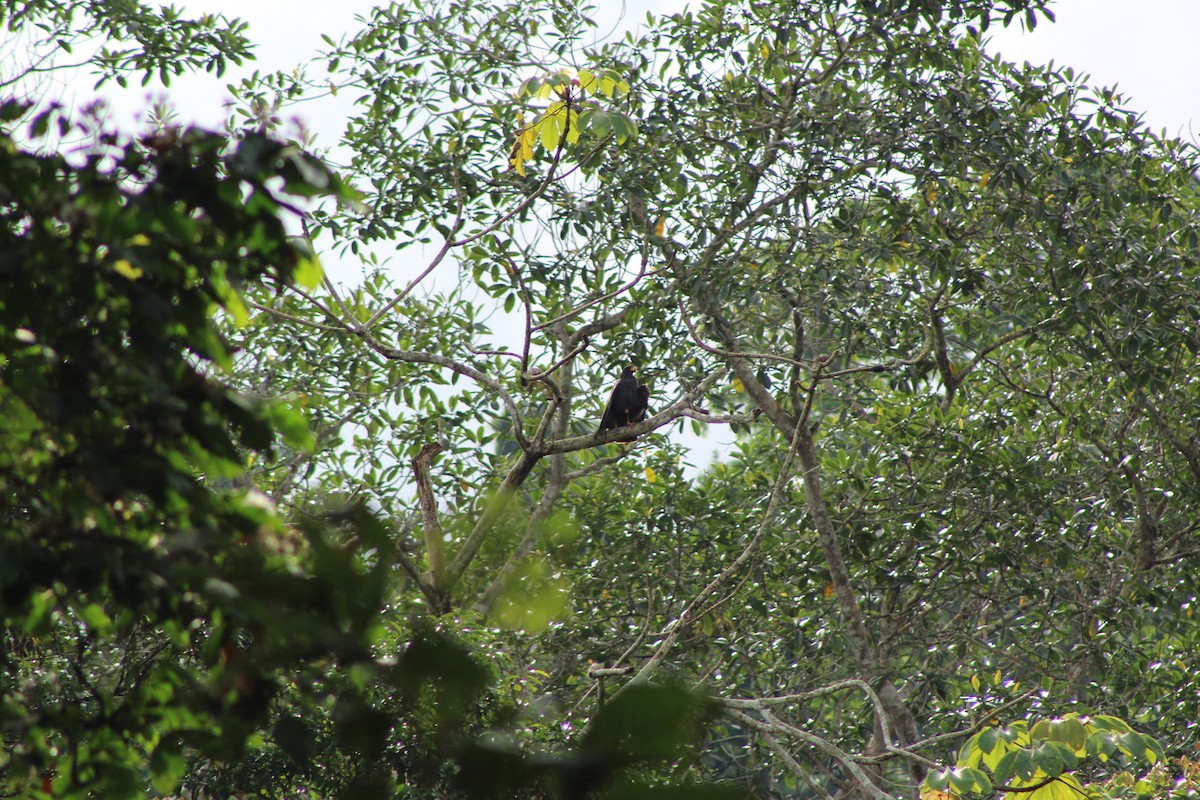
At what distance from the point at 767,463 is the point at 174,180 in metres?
5.36

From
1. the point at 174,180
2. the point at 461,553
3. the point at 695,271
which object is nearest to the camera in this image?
the point at 174,180

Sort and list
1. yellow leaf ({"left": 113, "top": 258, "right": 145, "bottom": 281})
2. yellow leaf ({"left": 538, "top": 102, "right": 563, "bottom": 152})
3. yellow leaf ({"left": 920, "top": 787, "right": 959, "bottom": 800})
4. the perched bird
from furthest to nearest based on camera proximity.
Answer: the perched bird → yellow leaf ({"left": 920, "top": 787, "right": 959, "bottom": 800}) → yellow leaf ({"left": 538, "top": 102, "right": 563, "bottom": 152}) → yellow leaf ({"left": 113, "top": 258, "right": 145, "bottom": 281})

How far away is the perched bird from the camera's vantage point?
565cm

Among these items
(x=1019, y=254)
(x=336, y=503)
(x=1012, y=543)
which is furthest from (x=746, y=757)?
(x=336, y=503)

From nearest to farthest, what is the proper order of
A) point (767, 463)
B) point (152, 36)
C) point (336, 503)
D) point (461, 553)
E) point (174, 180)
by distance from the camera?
point (336, 503), point (174, 180), point (461, 553), point (152, 36), point (767, 463)

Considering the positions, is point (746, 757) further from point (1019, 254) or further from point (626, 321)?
point (1019, 254)

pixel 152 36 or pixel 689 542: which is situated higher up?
pixel 152 36

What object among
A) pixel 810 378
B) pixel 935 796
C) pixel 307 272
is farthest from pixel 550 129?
pixel 307 272

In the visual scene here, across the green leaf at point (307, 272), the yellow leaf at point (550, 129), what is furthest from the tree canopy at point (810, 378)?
the green leaf at point (307, 272)

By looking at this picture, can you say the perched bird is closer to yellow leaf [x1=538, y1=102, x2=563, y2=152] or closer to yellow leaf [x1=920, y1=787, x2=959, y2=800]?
yellow leaf [x1=538, y1=102, x2=563, y2=152]

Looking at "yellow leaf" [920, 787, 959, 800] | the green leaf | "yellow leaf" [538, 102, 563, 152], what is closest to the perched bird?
"yellow leaf" [538, 102, 563, 152]

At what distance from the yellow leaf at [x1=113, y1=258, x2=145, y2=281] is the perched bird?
175 inches

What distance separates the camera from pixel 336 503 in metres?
0.83

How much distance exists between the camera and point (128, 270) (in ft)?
3.76
